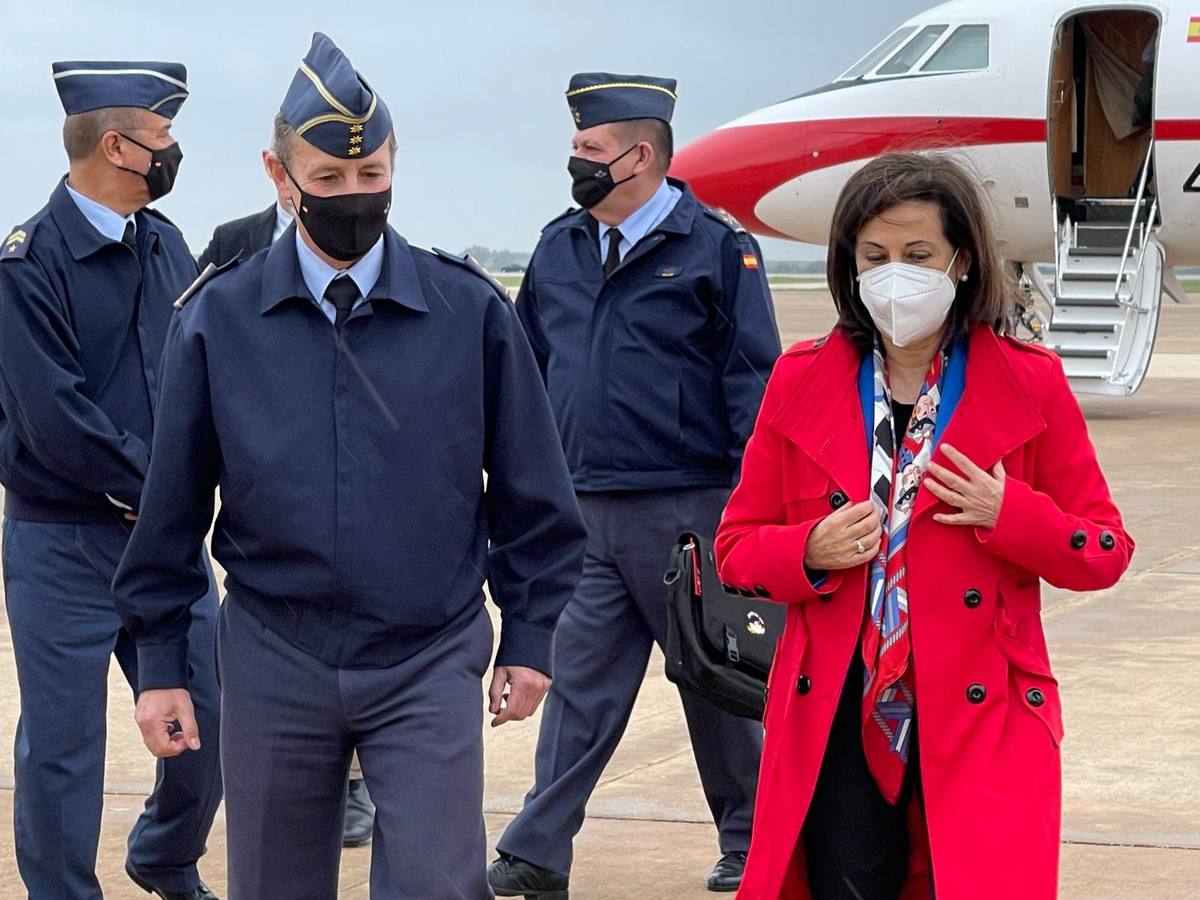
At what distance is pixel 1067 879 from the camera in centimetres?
523

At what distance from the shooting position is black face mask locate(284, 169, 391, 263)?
349 centimetres

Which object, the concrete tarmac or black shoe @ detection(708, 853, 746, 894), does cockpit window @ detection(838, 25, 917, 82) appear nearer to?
the concrete tarmac

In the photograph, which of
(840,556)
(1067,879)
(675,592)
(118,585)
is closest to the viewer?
(840,556)

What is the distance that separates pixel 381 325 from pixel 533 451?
0.37m

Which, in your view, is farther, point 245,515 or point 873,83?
point 873,83

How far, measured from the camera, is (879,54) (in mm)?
20125

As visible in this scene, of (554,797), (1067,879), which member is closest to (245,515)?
(554,797)

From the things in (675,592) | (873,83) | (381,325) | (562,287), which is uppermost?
(381,325)

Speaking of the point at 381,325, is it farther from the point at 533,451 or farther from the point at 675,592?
the point at 675,592

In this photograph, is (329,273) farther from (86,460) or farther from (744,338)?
(744,338)

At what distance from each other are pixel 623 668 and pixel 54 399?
5.48 ft

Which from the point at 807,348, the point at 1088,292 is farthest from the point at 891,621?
the point at 1088,292

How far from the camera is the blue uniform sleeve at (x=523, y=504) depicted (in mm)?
3635

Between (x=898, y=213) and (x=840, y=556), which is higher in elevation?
(x=898, y=213)
